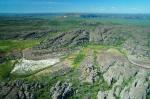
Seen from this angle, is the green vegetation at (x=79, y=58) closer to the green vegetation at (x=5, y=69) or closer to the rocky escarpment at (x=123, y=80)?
the rocky escarpment at (x=123, y=80)

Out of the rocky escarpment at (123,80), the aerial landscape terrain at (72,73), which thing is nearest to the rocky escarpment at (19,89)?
the aerial landscape terrain at (72,73)

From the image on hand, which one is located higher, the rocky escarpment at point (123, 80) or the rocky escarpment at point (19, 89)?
the rocky escarpment at point (123, 80)

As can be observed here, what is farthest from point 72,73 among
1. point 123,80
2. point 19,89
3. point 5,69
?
point 5,69

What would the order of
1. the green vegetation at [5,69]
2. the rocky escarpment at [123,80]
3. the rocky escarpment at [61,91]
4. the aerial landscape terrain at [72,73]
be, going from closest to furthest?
the rocky escarpment at [123,80]
the rocky escarpment at [61,91]
the aerial landscape terrain at [72,73]
the green vegetation at [5,69]

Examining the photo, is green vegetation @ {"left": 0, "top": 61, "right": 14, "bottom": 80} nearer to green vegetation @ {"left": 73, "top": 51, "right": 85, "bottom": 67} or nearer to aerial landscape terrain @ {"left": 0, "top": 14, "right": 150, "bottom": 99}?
aerial landscape terrain @ {"left": 0, "top": 14, "right": 150, "bottom": 99}

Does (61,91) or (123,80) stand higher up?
(123,80)

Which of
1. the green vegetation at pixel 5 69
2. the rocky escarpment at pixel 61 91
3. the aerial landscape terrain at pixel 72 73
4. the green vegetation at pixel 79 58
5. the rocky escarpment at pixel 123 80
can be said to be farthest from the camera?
the green vegetation at pixel 79 58

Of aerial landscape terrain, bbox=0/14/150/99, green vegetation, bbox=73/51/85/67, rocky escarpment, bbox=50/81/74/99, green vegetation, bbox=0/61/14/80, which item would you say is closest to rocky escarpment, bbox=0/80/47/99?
aerial landscape terrain, bbox=0/14/150/99

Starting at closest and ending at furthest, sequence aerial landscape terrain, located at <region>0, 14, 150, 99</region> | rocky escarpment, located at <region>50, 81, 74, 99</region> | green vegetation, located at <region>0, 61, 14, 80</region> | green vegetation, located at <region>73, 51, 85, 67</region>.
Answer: rocky escarpment, located at <region>50, 81, 74, 99</region>, aerial landscape terrain, located at <region>0, 14, 150, 99</region>, green vegetation, located at <region>0, 61, 14, 80</region>, green vegetation, located at <region>73, 51, 85, 67</region>

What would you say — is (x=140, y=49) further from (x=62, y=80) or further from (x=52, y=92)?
(x=52, y=92)

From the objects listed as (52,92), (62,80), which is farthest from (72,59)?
(52,92)

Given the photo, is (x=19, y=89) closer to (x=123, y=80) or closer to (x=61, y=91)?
(x=61, y=91)
